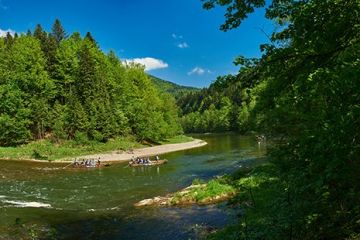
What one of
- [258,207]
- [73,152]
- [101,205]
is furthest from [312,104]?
[73,152]

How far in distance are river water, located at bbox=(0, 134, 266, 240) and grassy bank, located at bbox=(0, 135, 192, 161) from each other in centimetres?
1104

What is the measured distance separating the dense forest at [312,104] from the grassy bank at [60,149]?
5232 cm

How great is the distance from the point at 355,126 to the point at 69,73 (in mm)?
77987

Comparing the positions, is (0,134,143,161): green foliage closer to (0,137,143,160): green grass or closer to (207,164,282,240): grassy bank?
(0,137,143,160): green grass

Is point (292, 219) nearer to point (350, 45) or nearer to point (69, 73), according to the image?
point (350, 45)

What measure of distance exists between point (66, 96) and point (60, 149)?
15.9 metres

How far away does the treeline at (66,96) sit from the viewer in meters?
68.2

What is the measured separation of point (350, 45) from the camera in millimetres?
6270

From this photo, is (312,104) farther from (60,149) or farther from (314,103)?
(60,149)

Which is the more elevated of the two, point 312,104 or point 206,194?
point 312,104

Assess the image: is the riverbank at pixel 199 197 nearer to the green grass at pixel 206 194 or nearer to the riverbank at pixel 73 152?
the green grass at pixel 206 194

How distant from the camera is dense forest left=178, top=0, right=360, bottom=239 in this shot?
558 centimetres

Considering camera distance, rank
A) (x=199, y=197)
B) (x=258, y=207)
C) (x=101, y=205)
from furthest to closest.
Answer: (x=101, y=205)
(x=199, y=197)
(x=258, y=207)

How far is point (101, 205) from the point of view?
90.9 feet
